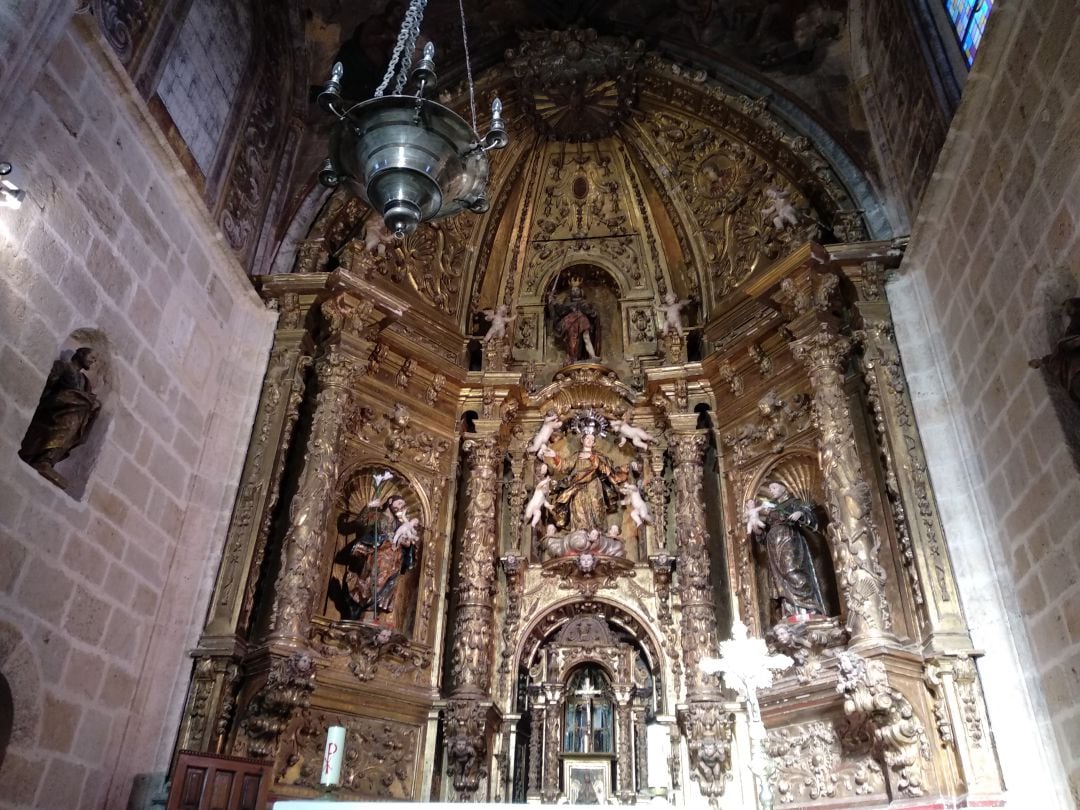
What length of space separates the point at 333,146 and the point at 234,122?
4.92 m

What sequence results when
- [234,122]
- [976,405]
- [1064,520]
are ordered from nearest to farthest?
1. [1064,520]
2. [976,405]
3. [234,122]

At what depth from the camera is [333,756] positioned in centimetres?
682

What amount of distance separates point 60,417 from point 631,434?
6221 millimetres

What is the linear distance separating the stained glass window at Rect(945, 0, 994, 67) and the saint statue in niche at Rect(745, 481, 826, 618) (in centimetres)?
Answer: 440

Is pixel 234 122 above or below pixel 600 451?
above

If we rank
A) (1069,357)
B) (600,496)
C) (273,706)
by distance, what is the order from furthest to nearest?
(600,496) → (273,706) → (1069,357)

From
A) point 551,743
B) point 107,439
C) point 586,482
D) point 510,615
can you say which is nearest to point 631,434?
point 586,482

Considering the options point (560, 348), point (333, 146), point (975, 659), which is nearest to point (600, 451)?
point (560, 348)

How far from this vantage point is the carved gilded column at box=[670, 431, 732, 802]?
7.94m

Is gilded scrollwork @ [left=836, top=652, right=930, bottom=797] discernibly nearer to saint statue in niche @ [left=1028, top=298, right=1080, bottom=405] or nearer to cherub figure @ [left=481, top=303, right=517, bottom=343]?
saint statue in niche @ [left=1028, top=298, right=1080, bottom=405]

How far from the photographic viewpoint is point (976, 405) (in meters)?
7.13

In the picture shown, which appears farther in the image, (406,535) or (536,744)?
(406,535)

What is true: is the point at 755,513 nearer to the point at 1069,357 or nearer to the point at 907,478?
the point at 907,478

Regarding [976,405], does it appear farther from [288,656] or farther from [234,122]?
[234,122]
